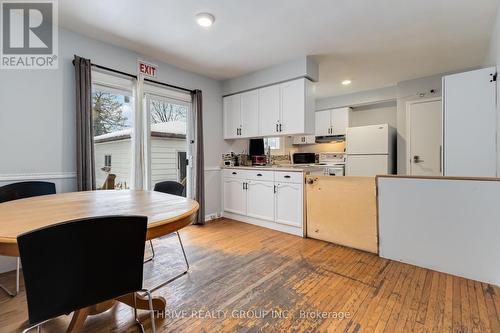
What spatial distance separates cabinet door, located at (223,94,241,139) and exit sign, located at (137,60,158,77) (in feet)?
4.41

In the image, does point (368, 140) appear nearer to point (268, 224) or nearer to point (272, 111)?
point (272, 111)

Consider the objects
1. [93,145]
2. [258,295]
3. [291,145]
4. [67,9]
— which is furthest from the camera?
[291,145]

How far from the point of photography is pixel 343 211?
284cm

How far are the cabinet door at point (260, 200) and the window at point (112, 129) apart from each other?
1.76 m

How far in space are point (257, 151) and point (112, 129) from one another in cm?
249

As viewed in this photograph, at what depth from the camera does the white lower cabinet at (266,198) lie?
3299 millimetres

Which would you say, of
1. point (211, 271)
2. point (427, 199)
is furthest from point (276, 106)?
point (211, 271)

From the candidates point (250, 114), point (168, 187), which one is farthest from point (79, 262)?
point (250, 114)

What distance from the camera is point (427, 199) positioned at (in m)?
2.28

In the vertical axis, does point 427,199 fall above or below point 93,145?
below

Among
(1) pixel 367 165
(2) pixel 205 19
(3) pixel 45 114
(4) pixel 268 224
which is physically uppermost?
(2) pixel 205 19

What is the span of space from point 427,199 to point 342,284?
1.17m

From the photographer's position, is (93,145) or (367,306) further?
(93,145)

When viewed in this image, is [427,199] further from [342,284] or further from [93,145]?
[93,145]
